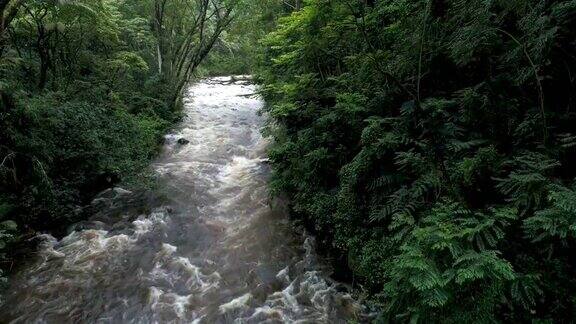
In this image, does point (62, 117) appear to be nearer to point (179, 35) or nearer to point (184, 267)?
point (184, 267)

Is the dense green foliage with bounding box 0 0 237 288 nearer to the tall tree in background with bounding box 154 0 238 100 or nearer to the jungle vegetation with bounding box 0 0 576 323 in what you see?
the jungle vegetation with bounding box 0 0 576 323

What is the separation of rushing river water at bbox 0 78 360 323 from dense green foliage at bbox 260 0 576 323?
38.0 inches

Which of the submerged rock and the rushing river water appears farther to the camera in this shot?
the submerged rock

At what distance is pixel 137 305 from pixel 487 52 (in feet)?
20.8

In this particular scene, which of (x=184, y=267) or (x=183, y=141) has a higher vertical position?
(x=183, y=141)

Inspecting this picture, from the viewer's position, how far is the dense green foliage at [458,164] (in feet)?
11.1

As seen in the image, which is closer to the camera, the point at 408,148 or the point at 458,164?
the point at 458,164

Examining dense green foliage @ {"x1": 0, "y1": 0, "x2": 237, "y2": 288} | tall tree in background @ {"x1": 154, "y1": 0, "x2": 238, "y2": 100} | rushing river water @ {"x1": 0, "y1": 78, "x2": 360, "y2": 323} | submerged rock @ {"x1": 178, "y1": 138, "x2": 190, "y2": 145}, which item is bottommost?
rushing river water @ {"x1": 0, "y1": 78, "x2": 360, "y2": 323}

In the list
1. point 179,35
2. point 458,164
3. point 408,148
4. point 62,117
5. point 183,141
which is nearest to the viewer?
point 458,164

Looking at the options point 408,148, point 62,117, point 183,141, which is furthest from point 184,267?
point 183,141

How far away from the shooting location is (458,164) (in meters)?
4.39

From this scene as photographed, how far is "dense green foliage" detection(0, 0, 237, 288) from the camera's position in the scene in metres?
6.78

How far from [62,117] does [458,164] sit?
305 inches

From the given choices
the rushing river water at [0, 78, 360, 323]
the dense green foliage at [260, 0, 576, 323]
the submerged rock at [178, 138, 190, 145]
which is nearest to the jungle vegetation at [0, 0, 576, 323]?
the dense green foliage at [260, 0, 576, 323]
